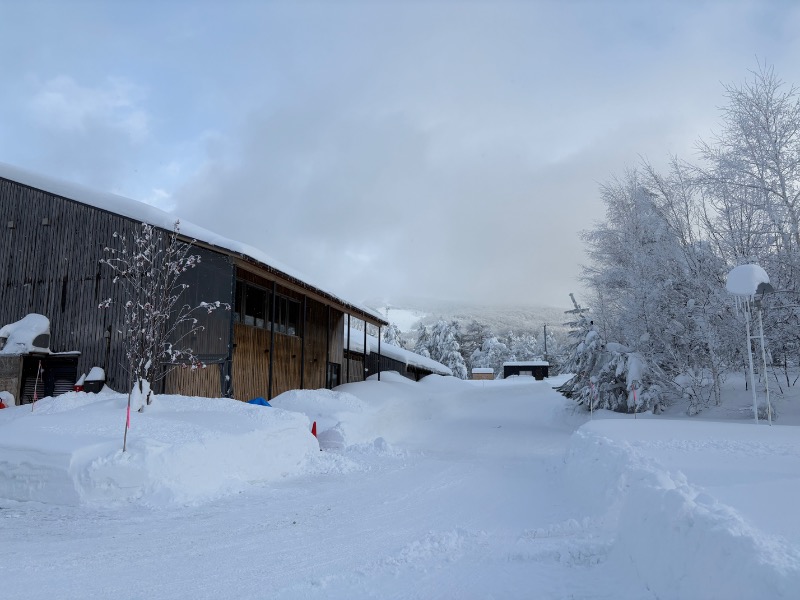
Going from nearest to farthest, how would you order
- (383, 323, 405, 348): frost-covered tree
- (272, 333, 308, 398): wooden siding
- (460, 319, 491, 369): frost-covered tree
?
(272, 333, 308, 398): wooden siding < (383, 323, 405, 348): frost-covered tree < (460, 319, 491, 369): frost-covered tree

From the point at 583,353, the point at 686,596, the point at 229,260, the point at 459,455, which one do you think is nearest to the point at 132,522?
the point at 686,596

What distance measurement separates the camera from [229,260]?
15.5 meters

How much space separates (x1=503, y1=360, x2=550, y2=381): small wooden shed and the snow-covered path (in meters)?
46.3

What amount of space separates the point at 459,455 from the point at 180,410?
6.10 meters

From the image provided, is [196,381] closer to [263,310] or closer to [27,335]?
[27,335]

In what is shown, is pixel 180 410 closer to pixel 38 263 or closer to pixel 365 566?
pixel 365 566

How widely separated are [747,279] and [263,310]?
13954 mm

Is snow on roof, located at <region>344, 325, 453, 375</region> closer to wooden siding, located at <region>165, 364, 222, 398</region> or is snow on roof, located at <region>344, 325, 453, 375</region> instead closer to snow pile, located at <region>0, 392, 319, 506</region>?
wooden siding, located at <region>165, 364, 222, 398</region>

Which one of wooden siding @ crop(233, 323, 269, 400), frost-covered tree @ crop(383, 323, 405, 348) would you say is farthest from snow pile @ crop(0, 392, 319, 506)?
frost-covered tree @ crop(383, 323, 405, 348)

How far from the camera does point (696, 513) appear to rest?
400 centimetres

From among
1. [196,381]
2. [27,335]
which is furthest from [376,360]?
[27,335]

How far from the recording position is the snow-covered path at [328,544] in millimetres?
4449

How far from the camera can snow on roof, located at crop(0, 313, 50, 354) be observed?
1552 centimetres

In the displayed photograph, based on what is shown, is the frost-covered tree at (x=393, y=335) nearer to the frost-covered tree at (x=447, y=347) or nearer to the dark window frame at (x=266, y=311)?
the frost-covered tree at (x=447, y=347)
